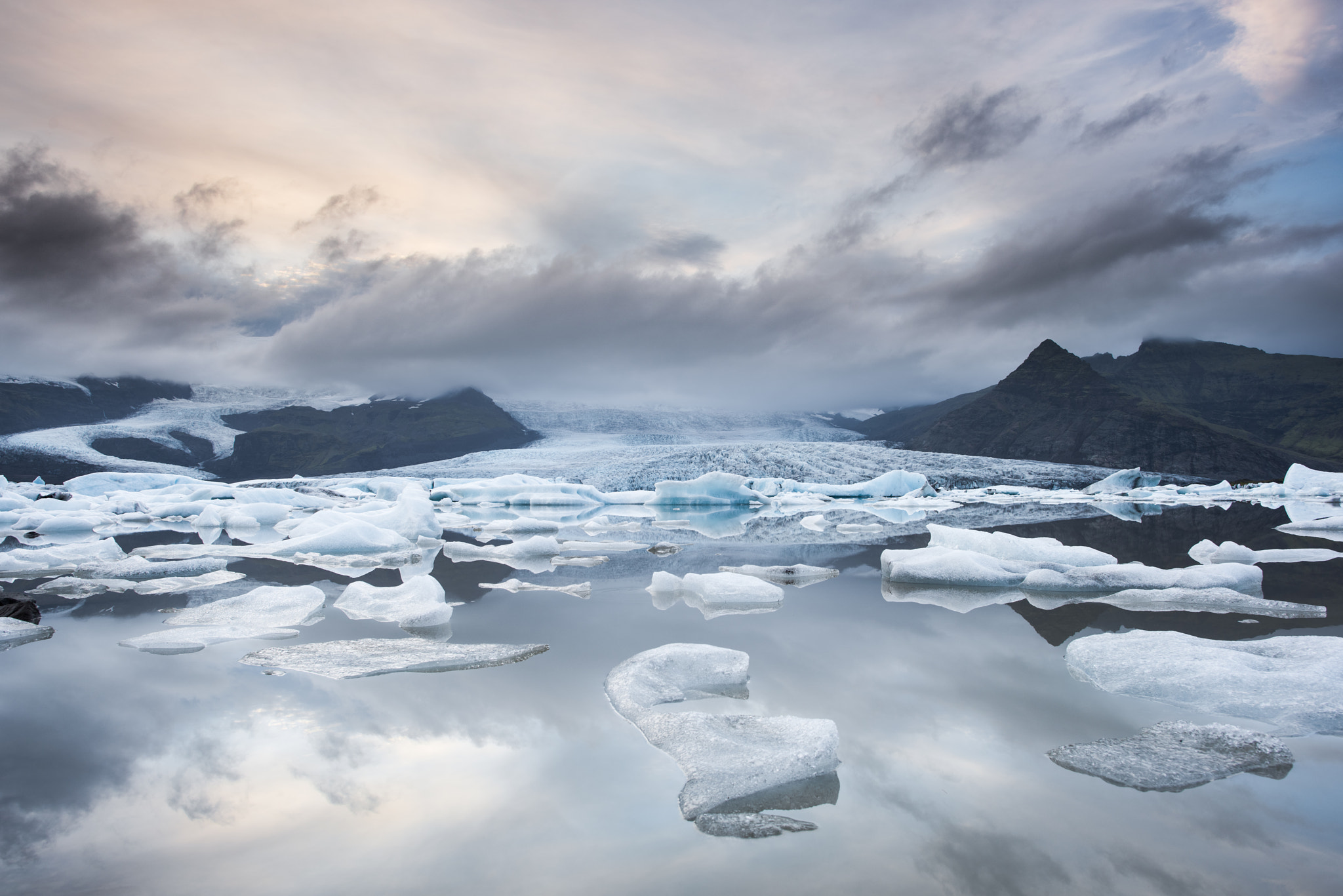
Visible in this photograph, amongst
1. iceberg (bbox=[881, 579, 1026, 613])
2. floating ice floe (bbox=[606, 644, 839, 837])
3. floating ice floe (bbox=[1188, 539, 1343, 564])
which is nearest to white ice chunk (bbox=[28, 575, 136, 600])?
floating ice floe (bbox=[606, 644, 839, 837])

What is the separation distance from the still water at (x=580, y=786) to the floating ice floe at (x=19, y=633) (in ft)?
1.24

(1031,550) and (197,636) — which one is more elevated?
(1031,550)

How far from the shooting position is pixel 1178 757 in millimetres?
2258

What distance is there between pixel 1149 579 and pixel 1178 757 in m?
3.60

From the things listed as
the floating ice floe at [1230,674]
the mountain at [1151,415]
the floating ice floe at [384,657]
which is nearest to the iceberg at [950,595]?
the floating ice floe at [1230,674]

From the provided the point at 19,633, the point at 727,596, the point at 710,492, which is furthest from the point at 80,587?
the point at 710,492

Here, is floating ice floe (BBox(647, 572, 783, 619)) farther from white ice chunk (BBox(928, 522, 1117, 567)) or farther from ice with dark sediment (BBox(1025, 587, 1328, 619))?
white ice chunk (BBox(928, 522, 1117, 567))

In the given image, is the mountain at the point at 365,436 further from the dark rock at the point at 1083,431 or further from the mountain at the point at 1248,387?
the mountain at the point at 1248,387

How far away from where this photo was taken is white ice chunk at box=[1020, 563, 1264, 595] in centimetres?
514

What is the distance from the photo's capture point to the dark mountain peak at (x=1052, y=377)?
99.3 meters

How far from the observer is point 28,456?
50.8 metres

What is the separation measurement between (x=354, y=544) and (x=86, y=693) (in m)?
5.69

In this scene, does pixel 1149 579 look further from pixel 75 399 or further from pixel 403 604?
pixel 75 399

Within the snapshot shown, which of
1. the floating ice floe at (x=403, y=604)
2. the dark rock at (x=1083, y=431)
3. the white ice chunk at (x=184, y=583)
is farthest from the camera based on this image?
the dark rock at (x=1083, y=431)
